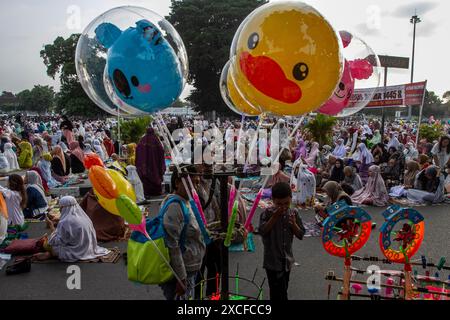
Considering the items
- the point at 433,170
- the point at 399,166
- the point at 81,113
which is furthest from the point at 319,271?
the point at 81,113

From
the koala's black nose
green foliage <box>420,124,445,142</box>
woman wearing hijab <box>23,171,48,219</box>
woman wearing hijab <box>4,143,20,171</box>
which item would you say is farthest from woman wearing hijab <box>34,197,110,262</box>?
green foliage <box>420,124,445,142</box>

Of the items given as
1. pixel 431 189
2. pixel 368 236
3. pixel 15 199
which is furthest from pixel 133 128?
pixel 368 236

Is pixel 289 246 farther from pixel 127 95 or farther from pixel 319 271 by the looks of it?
pixel 319 271

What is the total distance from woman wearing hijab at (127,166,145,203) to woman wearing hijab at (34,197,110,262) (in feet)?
10.0

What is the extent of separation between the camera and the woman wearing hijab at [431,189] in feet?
27.9

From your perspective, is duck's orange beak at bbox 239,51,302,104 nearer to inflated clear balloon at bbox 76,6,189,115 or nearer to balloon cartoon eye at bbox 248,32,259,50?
balloon cartoon eye at bbox 248,32,259,50

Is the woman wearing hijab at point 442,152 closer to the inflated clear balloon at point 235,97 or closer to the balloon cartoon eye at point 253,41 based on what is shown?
the inflated clear balloon at point 235,97

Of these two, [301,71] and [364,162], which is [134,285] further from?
[364,162]

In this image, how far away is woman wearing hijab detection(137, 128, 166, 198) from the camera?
9.07m

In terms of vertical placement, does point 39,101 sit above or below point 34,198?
above

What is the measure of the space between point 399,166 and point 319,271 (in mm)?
6614

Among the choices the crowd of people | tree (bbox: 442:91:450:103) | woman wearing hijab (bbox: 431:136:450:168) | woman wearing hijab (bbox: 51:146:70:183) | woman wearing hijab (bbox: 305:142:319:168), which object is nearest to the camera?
the crowd of people

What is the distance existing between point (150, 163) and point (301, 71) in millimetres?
7261

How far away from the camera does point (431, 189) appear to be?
338 inches
